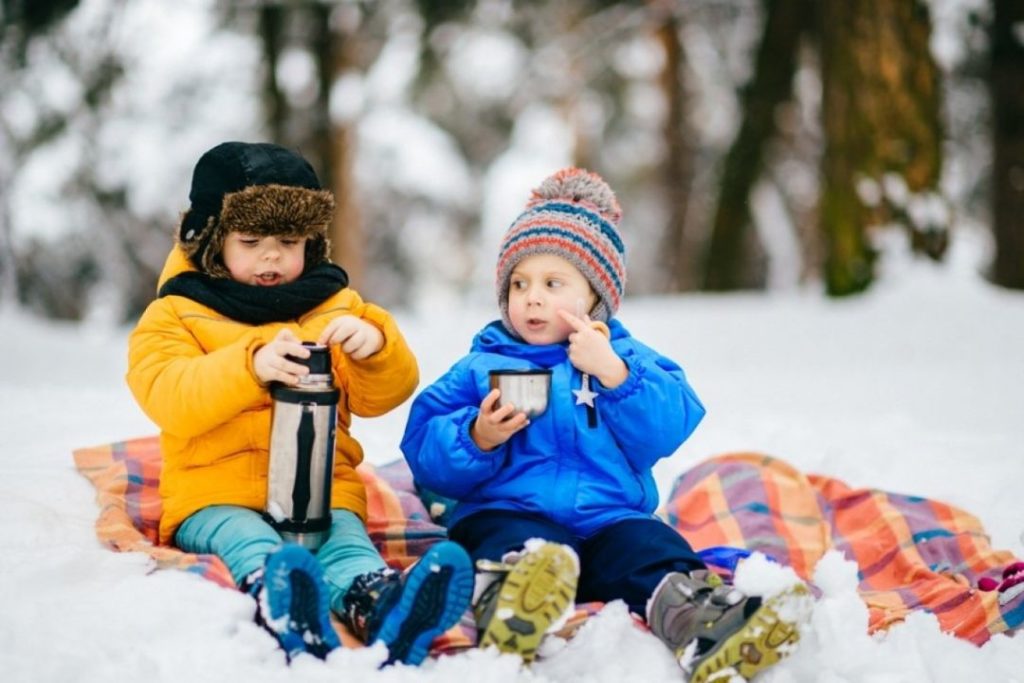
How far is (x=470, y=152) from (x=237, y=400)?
1284 cm

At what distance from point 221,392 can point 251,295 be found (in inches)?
12.4

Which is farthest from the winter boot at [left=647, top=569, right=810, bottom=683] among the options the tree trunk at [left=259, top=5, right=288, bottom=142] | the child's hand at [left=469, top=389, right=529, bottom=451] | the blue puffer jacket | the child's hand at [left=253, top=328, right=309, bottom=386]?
the tree trunk at [left=259, top=5, right=288, bottom=142]

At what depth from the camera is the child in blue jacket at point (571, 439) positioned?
2.20 metres

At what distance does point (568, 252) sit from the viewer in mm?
2621

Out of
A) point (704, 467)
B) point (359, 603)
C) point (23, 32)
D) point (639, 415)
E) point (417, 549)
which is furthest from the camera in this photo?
point (23, 32)

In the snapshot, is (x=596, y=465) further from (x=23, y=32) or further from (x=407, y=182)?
(x=407, y=182)

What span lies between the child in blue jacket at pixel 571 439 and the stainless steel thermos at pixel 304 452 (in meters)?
0.29

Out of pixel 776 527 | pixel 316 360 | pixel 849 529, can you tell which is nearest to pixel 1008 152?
pixel 849 529

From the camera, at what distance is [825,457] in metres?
3.98

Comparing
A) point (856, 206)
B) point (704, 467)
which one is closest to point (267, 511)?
point (704, 467)

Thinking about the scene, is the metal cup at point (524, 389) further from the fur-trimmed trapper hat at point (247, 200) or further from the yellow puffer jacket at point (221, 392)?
the fur-trimmed trapper hat at point (247, 200)

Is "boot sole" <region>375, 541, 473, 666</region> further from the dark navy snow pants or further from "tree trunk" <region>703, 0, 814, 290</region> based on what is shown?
"tree trunk" <region>703, 0, 814, 290</region>

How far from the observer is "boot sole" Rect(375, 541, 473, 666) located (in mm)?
1971

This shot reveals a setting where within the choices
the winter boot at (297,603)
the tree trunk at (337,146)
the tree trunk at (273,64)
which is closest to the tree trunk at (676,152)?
the tree trunk at (337,146)
